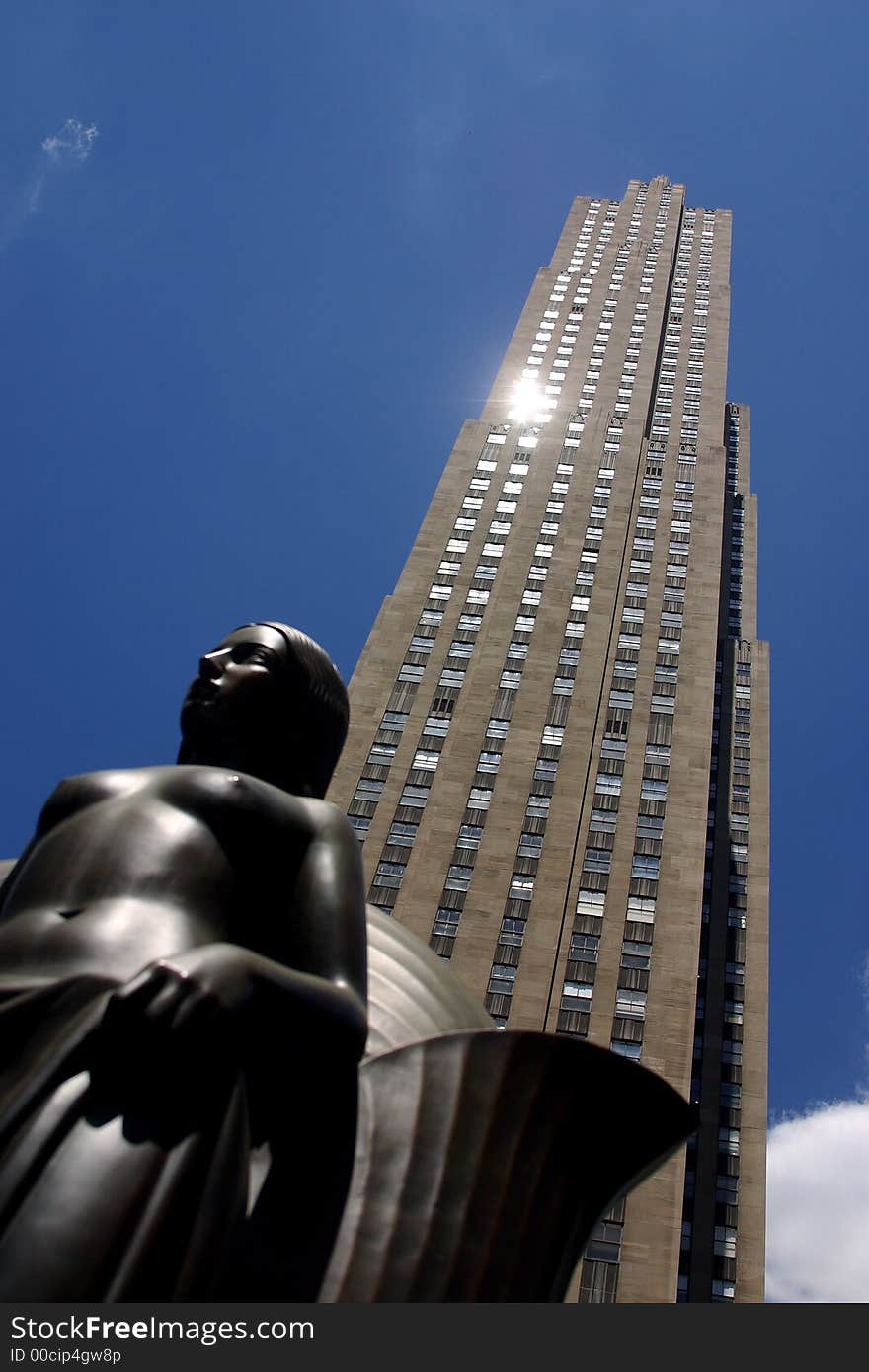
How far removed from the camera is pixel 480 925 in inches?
1908

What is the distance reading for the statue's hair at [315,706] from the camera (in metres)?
6.11

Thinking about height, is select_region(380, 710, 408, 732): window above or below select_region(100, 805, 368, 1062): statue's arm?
above

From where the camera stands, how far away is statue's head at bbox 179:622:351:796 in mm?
5887

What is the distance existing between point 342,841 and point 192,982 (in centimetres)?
161

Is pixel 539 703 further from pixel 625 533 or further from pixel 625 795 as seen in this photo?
pixel 625 533

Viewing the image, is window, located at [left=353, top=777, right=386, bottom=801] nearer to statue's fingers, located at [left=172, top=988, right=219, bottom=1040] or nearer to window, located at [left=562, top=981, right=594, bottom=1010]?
window, located at [left=562, top=981, right=594, bottom=1010]

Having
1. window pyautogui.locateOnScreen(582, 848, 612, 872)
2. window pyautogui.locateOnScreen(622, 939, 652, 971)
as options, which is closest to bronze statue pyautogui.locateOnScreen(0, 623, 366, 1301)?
window pyautogui.locateOnScreen(622, 939, 652, 971)

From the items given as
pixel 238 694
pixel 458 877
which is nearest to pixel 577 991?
pixel 458 877

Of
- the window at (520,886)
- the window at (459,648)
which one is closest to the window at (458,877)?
the window at (520,886)

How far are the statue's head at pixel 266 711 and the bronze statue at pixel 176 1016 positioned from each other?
16mm

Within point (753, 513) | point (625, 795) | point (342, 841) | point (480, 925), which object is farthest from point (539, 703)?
point (342, 841)

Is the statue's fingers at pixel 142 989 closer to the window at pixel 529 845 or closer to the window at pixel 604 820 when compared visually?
the window at pixel 529 845

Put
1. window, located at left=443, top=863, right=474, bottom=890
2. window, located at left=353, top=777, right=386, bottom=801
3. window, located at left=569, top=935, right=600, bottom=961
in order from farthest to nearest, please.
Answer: window, located at left=353, top=777, right=386, bottom=801
window, located at left=443, top=863, right=474, bottom=890
window, located at left=569, top=935, right=600, bottom=961
